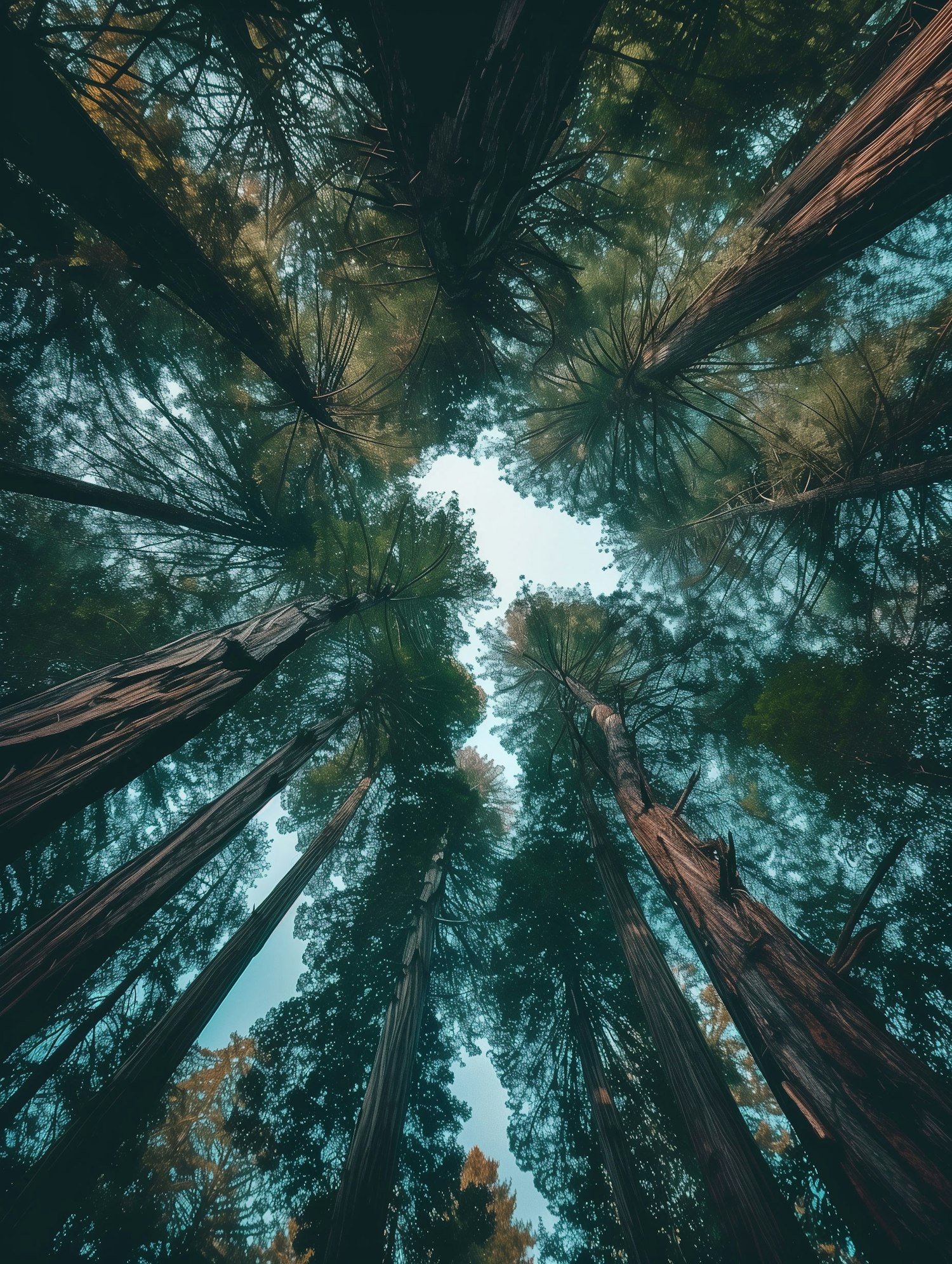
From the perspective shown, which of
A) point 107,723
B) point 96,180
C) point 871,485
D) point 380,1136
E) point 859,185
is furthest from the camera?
point 871,485

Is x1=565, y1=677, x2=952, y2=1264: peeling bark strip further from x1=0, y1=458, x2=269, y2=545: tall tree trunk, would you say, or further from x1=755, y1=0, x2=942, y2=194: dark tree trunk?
x1=755, y1=0, x2=942, y2=194: dark tree trunk

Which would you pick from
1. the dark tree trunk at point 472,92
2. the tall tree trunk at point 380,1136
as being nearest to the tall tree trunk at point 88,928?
the tall tree trunk at point 380,1136

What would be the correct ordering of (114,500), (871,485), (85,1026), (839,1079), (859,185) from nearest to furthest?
(839,1079), (859,185), (85,1026), (114,500), (871,485)

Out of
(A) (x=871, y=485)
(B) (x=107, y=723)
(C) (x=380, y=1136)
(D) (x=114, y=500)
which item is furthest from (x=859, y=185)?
(C) (x=380, y=1136)

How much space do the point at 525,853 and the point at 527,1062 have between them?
8.43ft

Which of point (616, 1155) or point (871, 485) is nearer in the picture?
point (616, 1155)

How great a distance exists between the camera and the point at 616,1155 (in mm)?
3529

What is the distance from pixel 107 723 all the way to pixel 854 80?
707 centimetres

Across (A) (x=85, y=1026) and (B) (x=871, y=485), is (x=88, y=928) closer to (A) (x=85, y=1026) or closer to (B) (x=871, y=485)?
(A) (x=85, y=1026)

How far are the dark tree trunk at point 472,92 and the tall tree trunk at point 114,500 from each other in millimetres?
3006

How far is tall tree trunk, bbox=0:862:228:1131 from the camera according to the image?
288cm

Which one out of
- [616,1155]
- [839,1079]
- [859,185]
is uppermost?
[859,185]

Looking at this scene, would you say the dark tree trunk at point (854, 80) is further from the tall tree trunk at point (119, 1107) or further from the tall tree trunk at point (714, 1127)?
the tall tree trunk at point (119, 1107)

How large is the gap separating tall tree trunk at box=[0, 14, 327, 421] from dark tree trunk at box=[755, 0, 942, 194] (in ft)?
15.7
